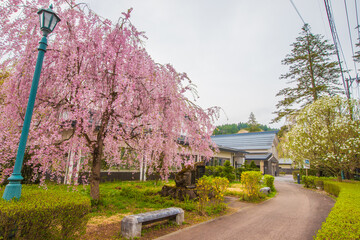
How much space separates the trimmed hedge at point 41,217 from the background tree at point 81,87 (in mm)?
2103

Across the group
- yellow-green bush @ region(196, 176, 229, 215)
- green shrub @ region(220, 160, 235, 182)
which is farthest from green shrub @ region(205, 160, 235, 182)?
yellow-green bush @ region(196, 176, 229, 215)

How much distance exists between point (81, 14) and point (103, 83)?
2.01 m

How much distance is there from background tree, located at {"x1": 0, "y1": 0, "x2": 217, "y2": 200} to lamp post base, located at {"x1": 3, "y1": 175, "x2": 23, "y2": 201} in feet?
5.77

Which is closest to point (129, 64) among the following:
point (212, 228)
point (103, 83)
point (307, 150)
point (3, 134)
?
point (103, 83)

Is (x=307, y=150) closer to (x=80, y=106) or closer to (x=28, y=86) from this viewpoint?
(x=80, y=106)

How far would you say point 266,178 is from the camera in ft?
52.0

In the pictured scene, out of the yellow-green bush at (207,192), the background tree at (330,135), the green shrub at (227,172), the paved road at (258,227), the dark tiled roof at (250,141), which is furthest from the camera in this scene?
the dark tiled roof at (250,141)

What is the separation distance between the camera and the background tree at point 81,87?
16.7 ft

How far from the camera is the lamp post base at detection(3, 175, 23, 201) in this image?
10.7 feet

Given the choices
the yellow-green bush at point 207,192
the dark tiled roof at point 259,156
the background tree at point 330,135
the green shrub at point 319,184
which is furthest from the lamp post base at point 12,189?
the dark tiled roof at point 259,156

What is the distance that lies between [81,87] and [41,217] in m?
3.23

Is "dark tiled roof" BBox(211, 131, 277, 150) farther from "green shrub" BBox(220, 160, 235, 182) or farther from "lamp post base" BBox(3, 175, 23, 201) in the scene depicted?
"lamp post base" BBox(3, 175, 23, 201)

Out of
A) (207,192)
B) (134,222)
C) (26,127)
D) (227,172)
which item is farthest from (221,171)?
(26,127)

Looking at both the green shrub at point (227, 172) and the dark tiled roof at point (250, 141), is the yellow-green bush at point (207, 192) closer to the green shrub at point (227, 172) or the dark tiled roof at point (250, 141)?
the green shrub at point (227, 172)
